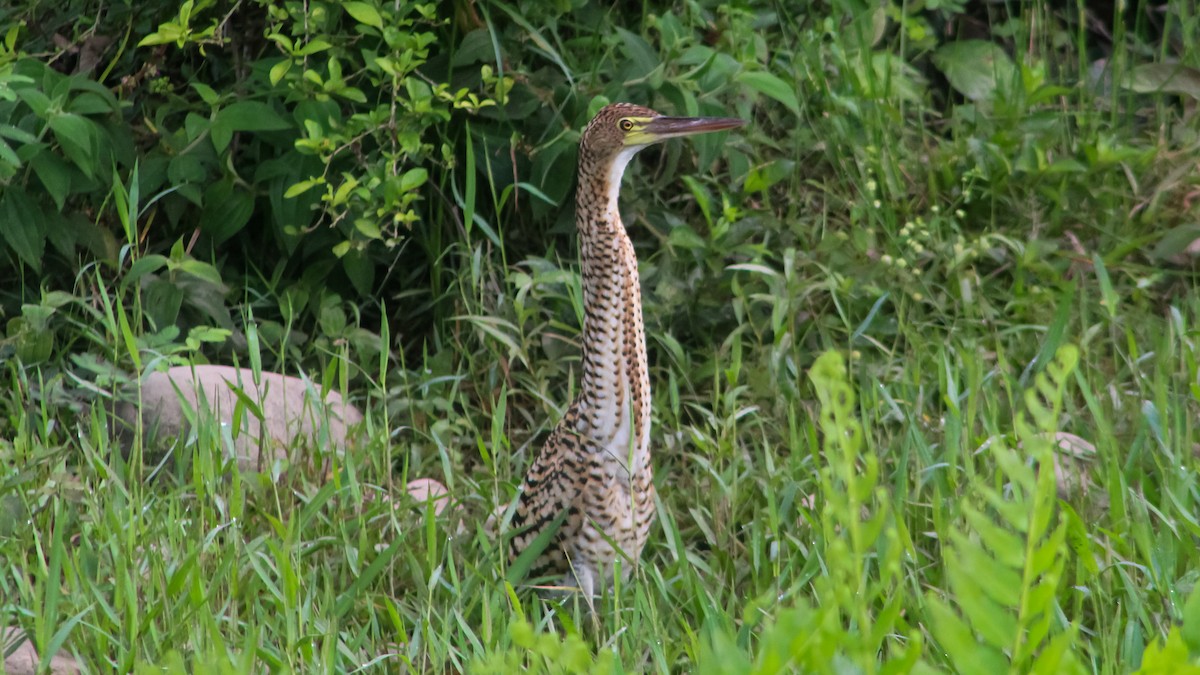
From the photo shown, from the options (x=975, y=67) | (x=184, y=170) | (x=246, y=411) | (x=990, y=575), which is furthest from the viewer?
(x=975, y=67)

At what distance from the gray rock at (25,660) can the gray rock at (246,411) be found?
32.6 inches

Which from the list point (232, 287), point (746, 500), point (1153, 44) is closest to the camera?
point (746, 500)

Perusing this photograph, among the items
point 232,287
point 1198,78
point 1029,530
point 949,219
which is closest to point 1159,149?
point 1198,78

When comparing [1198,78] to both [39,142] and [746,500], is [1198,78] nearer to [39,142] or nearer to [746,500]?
[746,500]

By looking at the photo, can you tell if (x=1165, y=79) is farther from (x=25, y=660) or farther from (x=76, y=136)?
(x=25, y=660)

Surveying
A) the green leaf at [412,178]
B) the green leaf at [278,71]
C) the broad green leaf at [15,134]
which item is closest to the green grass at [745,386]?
the green leaf at [412,178]

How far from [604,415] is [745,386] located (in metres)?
0.81

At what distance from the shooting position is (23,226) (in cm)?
409

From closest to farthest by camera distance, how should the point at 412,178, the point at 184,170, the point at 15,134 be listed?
the point at 15,134 < the point at 412,178 < the point at 184,170

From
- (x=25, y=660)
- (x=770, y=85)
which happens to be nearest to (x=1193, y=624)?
(x=25, y=660)

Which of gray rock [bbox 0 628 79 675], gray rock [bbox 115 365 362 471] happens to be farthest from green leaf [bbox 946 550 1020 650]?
gray rock [bbox 115 365 362 471]

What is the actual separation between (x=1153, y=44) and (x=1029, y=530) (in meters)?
4.71

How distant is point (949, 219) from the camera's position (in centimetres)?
469

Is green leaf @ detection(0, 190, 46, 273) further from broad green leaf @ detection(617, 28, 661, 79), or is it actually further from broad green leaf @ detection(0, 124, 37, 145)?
broad green leaf @ detection(617, 28, 661, 79)
